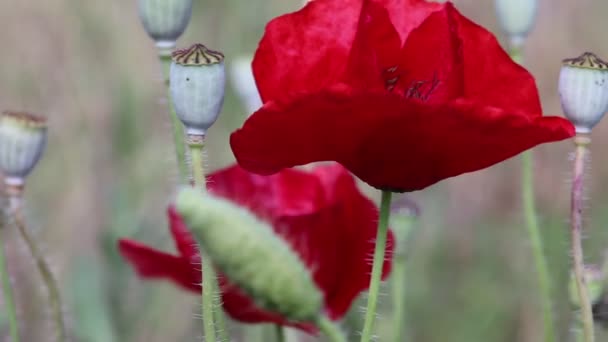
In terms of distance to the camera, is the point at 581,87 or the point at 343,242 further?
the point at 343,242

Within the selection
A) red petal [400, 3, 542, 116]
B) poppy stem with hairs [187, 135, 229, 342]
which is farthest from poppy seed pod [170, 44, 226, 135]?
red petal [400, 3, 542, 116]

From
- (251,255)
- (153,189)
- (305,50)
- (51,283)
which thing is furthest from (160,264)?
(153,189)

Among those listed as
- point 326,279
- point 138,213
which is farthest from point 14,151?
point 138,213

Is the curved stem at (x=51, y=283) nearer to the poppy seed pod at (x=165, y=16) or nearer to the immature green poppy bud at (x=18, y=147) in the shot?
the immature green poppy bud at (x=18, y=147)

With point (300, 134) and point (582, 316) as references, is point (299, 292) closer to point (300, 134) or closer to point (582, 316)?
point (300, 134)

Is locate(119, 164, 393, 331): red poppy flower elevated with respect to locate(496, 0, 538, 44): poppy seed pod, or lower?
lower

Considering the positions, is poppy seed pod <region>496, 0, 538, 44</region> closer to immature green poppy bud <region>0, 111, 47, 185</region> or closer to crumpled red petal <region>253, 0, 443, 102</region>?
crumpled red petal <region>253, 0, 443, 102</region>
